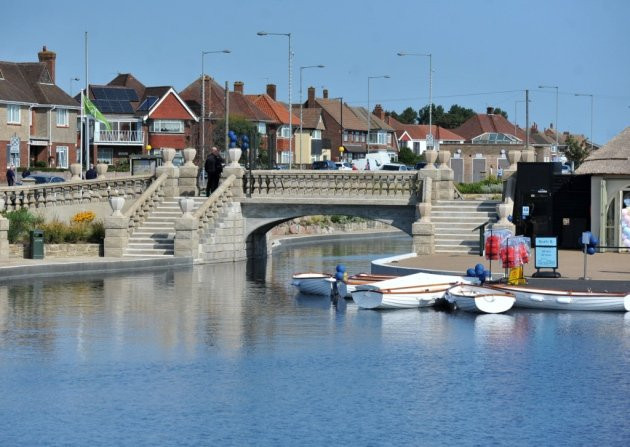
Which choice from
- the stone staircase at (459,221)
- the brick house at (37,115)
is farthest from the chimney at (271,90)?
the stone staircase at (459,221)

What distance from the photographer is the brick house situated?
90750 mm

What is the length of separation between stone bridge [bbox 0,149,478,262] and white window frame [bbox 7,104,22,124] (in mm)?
37360

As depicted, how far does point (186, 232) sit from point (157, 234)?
5.81ft

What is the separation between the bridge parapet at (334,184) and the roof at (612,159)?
21.3 ft

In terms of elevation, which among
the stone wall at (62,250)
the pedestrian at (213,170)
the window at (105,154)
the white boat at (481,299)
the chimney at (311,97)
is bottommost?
the white boat at (481,299)

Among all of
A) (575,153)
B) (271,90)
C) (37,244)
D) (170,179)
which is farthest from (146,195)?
(271,90)

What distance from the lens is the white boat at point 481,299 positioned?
36031mm

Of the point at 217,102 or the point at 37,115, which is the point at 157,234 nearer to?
the point at 37,115

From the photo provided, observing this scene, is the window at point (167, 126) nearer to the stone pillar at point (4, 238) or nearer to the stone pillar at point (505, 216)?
the stone pillar at point (4, 238)

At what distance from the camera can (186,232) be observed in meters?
50.8

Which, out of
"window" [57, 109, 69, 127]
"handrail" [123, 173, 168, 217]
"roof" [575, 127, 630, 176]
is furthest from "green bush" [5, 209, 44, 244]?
"window" [57, 109, 69, 127]

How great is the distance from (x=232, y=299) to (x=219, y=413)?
16.6 m

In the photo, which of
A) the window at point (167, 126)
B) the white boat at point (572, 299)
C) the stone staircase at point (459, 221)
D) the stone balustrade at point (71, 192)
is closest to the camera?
the white boat at point (572, 299)

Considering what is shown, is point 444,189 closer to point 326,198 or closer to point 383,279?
point 326,198
